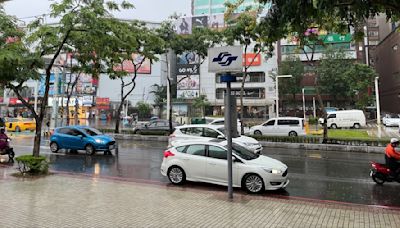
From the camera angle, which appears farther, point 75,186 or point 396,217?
point 75,186

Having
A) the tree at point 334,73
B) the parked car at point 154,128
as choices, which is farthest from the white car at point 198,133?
the tree at point 334,73

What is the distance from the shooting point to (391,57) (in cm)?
6719

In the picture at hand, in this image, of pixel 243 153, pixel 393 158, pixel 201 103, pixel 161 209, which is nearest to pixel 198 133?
pixel 243 153

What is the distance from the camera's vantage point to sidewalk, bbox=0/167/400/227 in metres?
7.04

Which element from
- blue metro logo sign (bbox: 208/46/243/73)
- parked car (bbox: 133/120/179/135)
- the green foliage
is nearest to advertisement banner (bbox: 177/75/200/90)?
the green foliage

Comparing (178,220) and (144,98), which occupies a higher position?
(144,98)

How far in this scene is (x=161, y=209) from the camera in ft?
26.3

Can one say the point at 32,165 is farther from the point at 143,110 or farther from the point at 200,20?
the point at 200,20

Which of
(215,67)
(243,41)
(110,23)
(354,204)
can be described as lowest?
(354,204)

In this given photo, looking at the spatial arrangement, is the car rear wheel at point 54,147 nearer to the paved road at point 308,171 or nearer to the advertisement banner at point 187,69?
the paved road at point 308,171

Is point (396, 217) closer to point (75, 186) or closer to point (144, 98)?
point (75, 186)

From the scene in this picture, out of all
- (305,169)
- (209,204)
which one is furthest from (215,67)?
(305,169)

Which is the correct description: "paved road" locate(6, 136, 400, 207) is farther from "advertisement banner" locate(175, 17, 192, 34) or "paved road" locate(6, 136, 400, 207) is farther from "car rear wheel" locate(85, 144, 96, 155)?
"advertisement banner" locate(175, 17, 192, 34)

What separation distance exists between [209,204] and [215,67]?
12.0 feet
